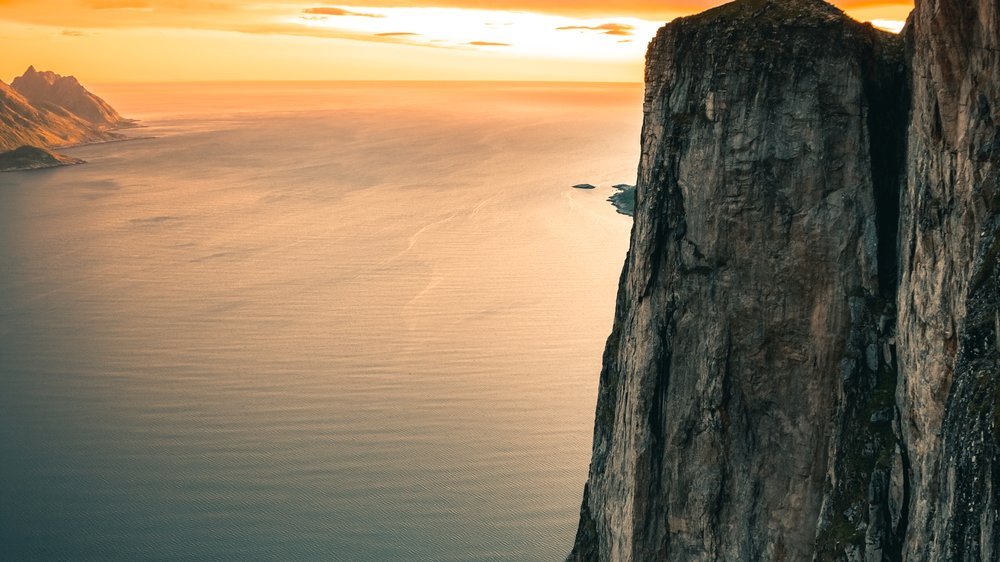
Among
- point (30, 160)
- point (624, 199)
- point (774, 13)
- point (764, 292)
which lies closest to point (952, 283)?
point (764, 292)

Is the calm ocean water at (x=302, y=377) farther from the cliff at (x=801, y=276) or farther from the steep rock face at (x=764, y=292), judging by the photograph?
the cliff at (x=801, y=276)

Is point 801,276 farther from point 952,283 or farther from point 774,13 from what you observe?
point 774,13

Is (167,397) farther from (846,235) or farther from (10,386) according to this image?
(846,235)

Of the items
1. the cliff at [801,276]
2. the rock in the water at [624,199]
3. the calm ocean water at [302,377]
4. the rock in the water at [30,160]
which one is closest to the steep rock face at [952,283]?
the cliff at [801,276]

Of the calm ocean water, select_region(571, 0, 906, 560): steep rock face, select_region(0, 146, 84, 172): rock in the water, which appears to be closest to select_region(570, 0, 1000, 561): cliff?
select_region(571, 0, 906, 560): steep rock face

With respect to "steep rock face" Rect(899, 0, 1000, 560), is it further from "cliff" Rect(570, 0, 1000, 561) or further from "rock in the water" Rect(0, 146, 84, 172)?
"rock in the water" Rect(0, 146, 84, 172)

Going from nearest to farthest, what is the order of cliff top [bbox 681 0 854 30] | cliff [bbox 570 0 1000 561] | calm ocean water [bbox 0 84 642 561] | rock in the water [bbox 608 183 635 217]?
cliff [bbox 570 0 1000 561]
cliff top [bbox 681 0 854 30]
calm ocean water [bbox 0 84 642 561]
rock in the water [bbox 608 183 635 217]

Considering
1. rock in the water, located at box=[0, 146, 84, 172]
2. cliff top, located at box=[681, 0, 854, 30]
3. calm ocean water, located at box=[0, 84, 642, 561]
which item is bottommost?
calm ocean water, located at box=[0, 84, 642, 561]
